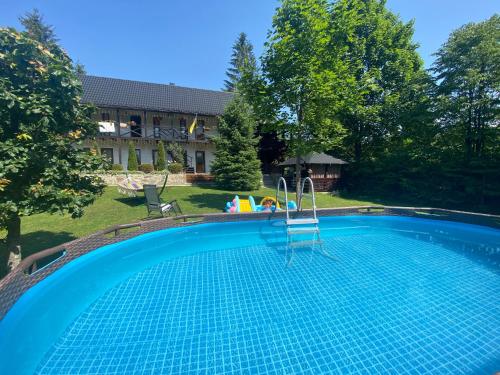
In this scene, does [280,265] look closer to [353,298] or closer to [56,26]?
[353,298]

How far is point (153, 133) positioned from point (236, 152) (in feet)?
32.3

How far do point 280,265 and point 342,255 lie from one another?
1.97m

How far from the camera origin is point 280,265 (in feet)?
19.7

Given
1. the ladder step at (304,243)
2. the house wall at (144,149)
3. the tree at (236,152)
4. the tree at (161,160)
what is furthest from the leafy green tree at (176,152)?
the ladder step at (304,243)

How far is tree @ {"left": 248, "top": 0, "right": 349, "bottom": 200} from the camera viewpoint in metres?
10.1

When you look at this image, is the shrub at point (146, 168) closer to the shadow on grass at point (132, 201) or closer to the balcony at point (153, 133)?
the balcony at point (153, 133)

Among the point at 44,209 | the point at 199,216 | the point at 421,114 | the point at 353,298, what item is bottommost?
the point at 353,298

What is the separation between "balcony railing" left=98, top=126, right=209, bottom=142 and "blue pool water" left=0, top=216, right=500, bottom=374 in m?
16.1

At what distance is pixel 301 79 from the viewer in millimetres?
10172

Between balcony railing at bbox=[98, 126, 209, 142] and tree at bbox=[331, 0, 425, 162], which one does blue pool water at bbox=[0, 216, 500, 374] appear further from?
balcony railing at bbox=[98, 126, 209, 142]

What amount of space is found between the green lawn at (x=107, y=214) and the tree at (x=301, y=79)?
4.77 meters

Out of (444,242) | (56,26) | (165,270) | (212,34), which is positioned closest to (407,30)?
(212,34)

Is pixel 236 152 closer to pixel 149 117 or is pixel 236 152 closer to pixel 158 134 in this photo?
pixel 158 134

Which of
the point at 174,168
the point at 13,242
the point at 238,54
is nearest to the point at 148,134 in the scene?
the point at 174,168
